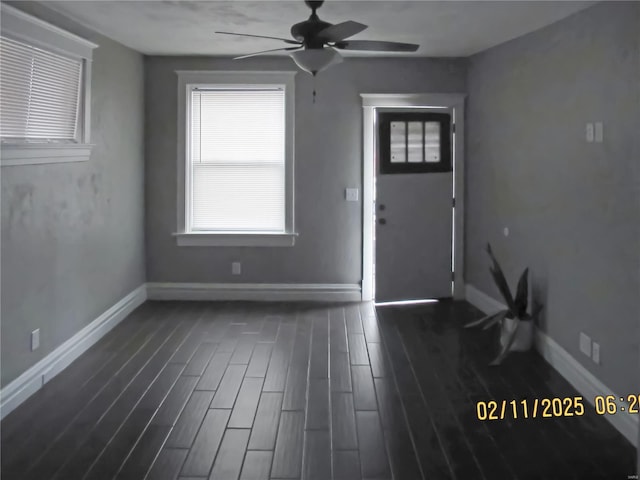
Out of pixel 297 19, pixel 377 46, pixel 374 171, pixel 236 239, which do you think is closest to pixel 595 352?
pixel 377 46

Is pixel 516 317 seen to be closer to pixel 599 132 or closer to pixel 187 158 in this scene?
pixel 599 132

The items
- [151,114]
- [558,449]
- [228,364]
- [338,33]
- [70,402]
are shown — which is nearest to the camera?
[558,449]

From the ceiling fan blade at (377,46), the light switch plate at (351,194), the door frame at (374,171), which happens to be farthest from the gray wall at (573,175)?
the light switch plate at (351,194)

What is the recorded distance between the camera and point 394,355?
A: 14.6ft

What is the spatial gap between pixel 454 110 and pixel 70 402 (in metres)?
4.38

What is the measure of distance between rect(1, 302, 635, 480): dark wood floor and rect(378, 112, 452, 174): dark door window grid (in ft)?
5.75

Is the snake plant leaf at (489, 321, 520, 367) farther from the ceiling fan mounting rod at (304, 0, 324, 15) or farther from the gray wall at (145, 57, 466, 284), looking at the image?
the ceiling fan mounting rod at (304, 0, 324, 15)

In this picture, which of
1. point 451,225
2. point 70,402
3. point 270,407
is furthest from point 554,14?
point 70,402

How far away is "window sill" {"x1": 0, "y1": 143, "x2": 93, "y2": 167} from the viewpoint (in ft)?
11.1

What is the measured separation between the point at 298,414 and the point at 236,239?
2.99 metres

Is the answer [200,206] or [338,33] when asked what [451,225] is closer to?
[200,206]

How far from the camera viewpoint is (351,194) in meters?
6.14

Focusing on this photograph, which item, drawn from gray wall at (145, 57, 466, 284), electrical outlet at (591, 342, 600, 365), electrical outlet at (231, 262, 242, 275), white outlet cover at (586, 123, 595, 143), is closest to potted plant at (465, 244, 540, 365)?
electrical outlet at (591, 342, 600, 365)
